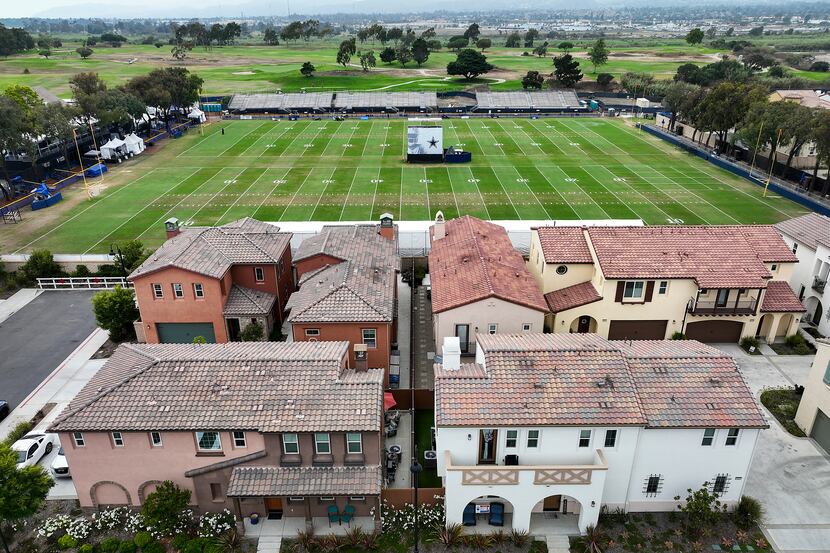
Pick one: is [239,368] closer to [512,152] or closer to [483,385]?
[483,385]

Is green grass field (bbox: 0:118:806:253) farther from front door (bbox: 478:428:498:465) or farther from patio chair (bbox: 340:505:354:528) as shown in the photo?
patio chair (bbox: 340:505:354:528)

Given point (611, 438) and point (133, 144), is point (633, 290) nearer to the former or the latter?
point (611, 438)

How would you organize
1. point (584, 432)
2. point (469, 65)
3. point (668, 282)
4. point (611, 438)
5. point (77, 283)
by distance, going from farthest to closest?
point (469, 65)
point (77, 283)
point (668, 282)
point (611, 438)
point (584, 432)

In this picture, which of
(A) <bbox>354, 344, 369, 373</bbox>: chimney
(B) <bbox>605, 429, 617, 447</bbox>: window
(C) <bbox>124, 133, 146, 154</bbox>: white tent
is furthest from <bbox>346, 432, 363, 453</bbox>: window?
(C) <bbox>124, 133, 146, 154</bbox>: white tent

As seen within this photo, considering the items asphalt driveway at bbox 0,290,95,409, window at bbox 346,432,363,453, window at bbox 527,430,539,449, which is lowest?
asphalt driveway at bbox 0,290,95,409

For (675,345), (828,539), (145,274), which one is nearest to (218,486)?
(145,274)

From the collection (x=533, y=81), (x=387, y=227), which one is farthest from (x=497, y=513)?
(x=533, y=81)
